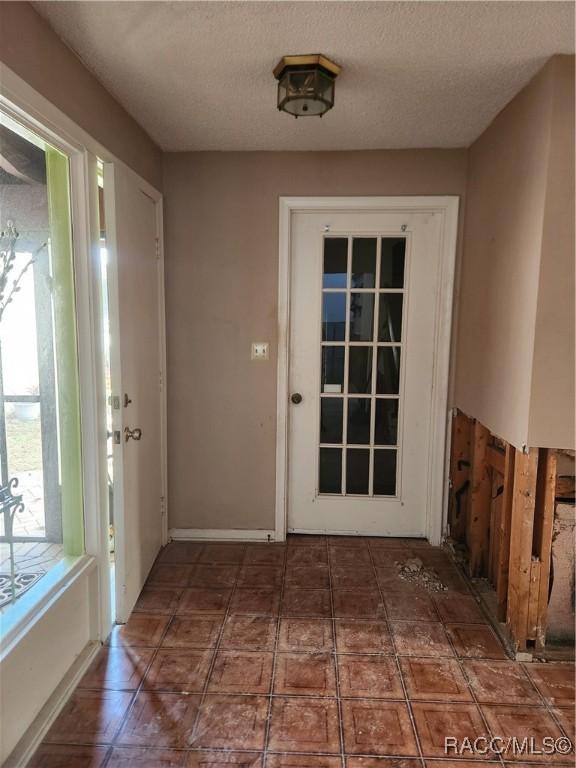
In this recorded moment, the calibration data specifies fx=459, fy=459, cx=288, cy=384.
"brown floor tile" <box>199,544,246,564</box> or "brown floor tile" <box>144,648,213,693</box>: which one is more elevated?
"brown floor tile" <box>199,544,246,564</box>

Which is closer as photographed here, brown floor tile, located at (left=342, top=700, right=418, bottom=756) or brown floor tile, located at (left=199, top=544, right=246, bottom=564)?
brown floor tile, located at (left=342, top=700, right=418, bottom=756)

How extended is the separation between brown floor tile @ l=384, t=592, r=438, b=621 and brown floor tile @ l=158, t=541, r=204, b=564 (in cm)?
115

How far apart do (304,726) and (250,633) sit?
1.78 feet

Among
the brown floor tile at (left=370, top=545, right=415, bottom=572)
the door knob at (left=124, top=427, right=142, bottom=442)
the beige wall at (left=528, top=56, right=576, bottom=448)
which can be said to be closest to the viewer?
the beige wall at (left=528, top=56, right=576, bottom=448)

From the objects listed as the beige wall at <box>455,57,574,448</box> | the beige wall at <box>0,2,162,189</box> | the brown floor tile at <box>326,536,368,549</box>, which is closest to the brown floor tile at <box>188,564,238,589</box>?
the brown floor tile at <box>326,536,368,549</box>

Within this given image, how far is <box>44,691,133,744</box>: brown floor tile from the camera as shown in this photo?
1.55 m

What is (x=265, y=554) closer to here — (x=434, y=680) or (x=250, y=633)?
(x=250, y=633)

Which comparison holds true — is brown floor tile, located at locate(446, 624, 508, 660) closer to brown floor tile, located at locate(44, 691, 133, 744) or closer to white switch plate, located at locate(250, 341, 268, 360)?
brown floor tile, located at locate(44, 691, 133, 744)

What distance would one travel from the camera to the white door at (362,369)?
→ 2.80 meters

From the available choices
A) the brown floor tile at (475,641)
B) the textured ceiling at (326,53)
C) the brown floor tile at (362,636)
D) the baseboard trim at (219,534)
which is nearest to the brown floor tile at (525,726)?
the brown floor tile at (475,641)

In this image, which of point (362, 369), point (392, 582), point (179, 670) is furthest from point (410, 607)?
point (362, 369)

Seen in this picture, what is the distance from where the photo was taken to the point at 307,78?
1.76 metres

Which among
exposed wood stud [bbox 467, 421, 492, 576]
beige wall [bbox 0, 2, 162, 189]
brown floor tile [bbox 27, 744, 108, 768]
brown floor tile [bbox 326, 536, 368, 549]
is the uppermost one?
beige wall [bbox 0, 2, 162, 189]

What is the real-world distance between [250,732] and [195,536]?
149 centimetres
